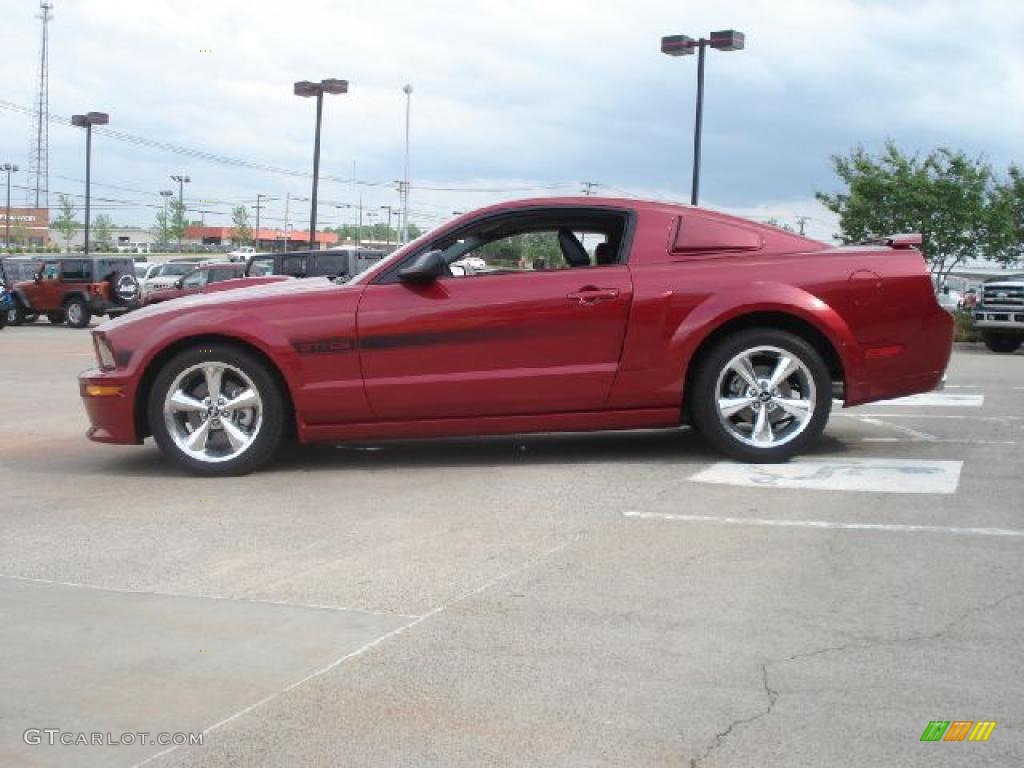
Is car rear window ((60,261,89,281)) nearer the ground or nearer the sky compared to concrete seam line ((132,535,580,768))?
nearer the sky

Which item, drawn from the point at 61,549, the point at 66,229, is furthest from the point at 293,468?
the point at 66,229

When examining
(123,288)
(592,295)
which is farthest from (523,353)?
(123,288)

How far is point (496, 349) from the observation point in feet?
24.4

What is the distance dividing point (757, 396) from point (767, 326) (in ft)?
1.42

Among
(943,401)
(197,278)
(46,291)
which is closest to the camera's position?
(943,401)

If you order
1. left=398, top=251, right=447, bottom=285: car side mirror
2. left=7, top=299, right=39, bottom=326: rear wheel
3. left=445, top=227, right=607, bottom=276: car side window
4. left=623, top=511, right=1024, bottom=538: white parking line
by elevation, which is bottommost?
left=7, top=299, right=39, bottom=326: rear wheel

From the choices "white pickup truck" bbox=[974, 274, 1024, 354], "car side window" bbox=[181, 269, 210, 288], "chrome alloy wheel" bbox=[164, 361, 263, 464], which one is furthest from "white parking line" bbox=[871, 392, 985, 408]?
"car side window" bbox=[181, 269, 210, 288]

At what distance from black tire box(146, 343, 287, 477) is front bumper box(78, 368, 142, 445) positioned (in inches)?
5.4

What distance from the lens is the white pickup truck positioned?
71.5 ft

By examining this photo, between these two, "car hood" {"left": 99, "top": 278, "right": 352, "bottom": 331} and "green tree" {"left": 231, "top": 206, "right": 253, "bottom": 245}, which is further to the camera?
"green tree" {"left": 231, "top": 206, "right": 253, "bottom": 245}

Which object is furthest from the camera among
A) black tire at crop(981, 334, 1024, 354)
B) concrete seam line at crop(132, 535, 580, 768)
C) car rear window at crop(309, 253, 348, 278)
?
car rear window at crop(309, 253, 348, 278)

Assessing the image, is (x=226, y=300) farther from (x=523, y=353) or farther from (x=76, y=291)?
(x=76, y=291)

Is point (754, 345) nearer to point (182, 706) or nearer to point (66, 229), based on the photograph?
point (182, 706)

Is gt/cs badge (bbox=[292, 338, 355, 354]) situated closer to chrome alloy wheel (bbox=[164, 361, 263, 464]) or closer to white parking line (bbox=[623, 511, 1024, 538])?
chrome alloy wheel (bbox=[164, 361, 263, 464])
